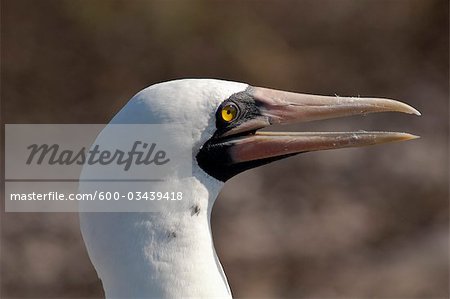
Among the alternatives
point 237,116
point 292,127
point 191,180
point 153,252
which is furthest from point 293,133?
point 292,127

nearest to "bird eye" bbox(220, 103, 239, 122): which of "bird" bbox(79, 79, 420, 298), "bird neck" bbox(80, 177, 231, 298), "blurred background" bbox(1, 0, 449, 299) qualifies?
"bird" bbox(79, 79, 420, 298)

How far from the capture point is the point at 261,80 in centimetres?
1252

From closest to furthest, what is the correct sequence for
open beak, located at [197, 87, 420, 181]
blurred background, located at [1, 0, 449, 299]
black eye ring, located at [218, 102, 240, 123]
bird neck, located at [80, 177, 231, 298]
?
bird neck, located at [80, 177, 231, 298] → black eye ring, located at [218, 102, 240, 123] → open beak, located at [197, 87, 420, 181] → blurred background, located at [1, 0, 449, 299]

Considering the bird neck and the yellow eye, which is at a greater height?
the yellow eye

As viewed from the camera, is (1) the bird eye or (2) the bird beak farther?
(2) the bird beak

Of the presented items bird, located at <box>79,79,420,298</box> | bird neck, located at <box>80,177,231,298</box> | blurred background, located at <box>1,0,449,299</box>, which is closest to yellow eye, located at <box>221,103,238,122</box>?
bird, located at <box>79,79,420,298</box>

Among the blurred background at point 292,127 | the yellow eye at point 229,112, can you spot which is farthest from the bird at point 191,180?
the blurred background at point 292,127

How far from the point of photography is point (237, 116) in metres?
4.49

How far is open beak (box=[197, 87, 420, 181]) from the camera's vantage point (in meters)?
4.53

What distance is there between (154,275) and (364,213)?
743 centimetres

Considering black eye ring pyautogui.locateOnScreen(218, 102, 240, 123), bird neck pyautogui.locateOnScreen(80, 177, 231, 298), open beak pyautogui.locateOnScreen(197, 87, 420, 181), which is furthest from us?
open beak pyautogui.locateOnScreen(197, 87, 420, 181)

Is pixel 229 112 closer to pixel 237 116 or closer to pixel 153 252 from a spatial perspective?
pixel 237 116

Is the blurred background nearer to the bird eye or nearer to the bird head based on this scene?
the bird head

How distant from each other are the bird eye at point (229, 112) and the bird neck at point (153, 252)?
1.17 feet
